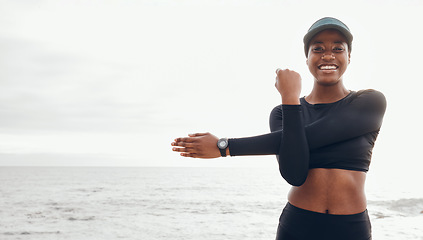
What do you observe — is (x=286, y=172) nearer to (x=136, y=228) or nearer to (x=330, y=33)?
(x=330, y=33)

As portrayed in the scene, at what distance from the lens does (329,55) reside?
91.1 inches

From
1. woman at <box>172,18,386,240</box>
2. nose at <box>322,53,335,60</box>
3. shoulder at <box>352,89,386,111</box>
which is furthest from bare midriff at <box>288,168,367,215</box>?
nose at <box>322,53,335,60</box>

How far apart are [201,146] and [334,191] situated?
3.01ft

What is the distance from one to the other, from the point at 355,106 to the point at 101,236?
15972 millimetres

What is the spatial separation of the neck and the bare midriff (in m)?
0.53

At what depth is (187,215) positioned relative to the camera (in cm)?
2327

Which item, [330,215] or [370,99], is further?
[370,99]

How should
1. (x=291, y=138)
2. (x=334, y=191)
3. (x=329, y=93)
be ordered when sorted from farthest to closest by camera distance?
1. (x=329, y=93)
2. (x=334, y=191)
3. (x=291, y=138)

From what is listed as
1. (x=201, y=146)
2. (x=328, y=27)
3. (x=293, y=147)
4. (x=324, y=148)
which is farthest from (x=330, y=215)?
(x=328, y=27)

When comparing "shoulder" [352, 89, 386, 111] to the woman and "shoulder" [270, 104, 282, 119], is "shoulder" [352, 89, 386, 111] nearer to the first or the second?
the woman

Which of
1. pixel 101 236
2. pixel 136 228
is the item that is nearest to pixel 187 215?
pixel 136 228

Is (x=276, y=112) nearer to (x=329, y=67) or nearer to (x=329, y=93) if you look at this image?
(x=329, y=93)

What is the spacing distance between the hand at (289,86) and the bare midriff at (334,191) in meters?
0.52

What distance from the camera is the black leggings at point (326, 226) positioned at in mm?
2260
